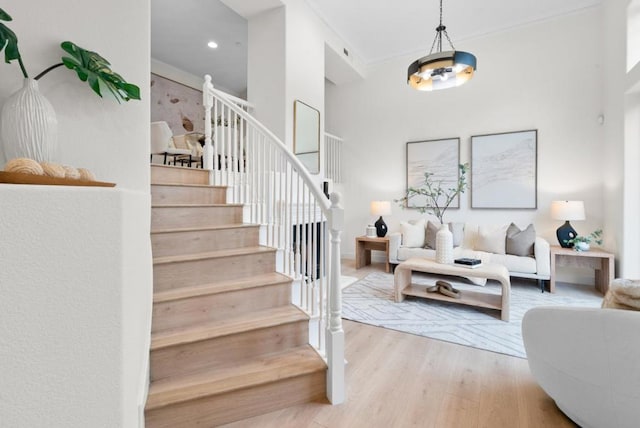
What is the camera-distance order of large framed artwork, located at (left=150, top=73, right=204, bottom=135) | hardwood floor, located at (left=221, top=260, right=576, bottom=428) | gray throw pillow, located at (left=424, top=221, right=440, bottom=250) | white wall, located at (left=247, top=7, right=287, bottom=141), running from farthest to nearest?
large framed artwork, located at (left=150, top=73, right=204, bottom=135) → gray throw pillow, located at (left=424, top=221, right=440, bottom=250) → white wall, located at (left=247, top=7, right=287, bottom=141) → hardwood floor, located at (left=221, top=260, right=576, bottom=428)

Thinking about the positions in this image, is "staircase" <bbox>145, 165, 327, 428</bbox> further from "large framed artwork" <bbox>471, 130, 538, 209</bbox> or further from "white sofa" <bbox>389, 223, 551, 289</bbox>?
"large framed artwork" <bbox>471, 130, 538, 209</bbox>

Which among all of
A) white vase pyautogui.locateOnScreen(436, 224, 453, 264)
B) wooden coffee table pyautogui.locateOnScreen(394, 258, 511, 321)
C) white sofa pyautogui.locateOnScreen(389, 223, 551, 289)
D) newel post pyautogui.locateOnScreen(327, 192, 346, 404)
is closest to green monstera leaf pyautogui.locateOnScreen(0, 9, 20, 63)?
newel post pyautogui.locateOnScreen(327, 192, 346, 404)

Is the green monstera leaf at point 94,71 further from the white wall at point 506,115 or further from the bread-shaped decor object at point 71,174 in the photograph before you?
the white wall at point 506,115

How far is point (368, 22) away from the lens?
14.7ft

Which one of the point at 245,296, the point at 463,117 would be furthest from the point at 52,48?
the point at 463,117

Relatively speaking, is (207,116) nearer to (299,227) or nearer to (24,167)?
(299,227)

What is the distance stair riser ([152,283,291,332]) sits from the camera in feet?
5.64

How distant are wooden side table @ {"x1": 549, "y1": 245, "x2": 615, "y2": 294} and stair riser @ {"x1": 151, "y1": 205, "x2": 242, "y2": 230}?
12.6 ft

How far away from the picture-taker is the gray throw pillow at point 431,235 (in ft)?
14.5

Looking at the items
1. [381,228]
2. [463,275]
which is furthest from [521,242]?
[381,228]

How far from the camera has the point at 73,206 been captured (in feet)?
1.84

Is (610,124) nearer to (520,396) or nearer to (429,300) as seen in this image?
(429,300)

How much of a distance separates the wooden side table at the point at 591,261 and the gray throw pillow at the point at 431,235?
1418 mm

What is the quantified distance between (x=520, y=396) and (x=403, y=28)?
4.91 m
